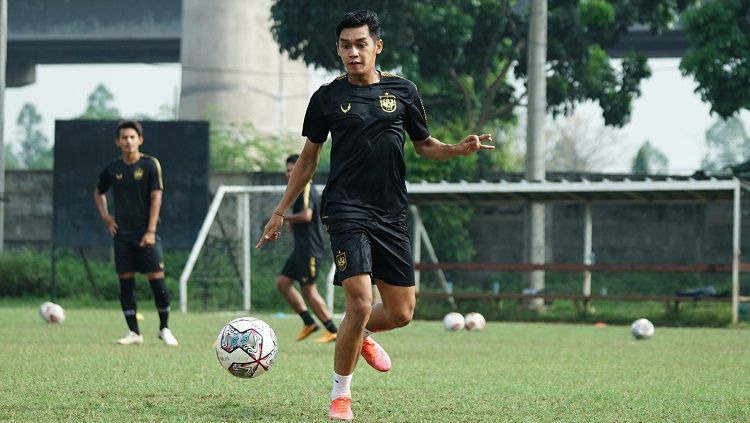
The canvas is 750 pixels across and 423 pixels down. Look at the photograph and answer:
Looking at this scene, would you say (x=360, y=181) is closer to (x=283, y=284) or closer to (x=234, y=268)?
(x=283, y=284)

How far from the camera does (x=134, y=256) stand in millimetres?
13734

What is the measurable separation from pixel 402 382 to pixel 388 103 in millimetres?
2781

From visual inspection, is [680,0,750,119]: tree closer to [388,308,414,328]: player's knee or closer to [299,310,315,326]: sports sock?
[299,310,315,326]: sports sock

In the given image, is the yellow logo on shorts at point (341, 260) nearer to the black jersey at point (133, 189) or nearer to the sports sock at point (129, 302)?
the black jersey at point (133, 189)

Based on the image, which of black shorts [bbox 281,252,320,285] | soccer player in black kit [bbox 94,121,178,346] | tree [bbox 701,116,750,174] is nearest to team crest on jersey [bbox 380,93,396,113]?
soccer player in black kit [bbox 94,121,178,346]

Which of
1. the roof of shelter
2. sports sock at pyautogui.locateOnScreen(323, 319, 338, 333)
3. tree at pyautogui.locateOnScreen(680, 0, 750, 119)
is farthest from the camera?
tree at pyautogui.locateOnScreen(680, 0, 750, 119)

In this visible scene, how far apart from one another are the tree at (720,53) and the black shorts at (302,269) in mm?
14382

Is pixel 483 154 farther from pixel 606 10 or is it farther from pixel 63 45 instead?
pixel 63 45

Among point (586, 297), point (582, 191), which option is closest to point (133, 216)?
point (582, 191)

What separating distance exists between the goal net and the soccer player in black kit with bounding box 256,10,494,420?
54.0ft

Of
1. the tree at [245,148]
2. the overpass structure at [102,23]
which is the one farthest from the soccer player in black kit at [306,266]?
the overpass structure at [102,23]

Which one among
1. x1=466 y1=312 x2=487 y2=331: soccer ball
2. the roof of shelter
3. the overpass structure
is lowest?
x1=466 y1=312 x2=487 y2=331: soccer ball

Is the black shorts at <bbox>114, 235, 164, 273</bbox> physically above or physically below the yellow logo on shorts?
below

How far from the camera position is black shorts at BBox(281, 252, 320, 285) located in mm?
15031
